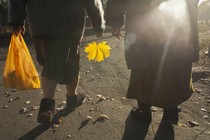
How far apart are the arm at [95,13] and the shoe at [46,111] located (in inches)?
37.1

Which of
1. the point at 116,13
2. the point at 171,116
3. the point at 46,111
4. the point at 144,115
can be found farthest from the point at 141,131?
the point at 116,13

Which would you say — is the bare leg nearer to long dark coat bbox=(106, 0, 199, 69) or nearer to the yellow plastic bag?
the yellow plastic bag

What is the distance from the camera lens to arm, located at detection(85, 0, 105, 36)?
371 centimetres

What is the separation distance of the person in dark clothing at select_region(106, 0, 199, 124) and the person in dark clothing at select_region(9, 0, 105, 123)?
0.34 m

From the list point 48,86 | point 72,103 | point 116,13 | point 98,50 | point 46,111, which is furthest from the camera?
point 98,50

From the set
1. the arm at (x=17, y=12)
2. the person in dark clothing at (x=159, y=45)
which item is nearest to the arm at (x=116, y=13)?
the person in dark clothing at (x=159, y=45)

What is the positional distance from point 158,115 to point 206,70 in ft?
7.15

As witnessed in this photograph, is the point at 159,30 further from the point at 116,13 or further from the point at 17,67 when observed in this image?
the point at 17,67

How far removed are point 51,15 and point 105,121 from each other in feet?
4.18

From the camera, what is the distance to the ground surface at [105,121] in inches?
138

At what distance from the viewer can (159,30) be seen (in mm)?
3340

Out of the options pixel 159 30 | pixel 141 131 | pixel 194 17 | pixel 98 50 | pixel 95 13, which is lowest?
pixel 141 131

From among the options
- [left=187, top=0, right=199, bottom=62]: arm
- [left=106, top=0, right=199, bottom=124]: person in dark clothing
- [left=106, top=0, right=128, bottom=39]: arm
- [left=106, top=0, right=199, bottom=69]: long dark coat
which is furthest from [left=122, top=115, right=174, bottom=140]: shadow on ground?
[left=106, top=0, right=128, bottom=39]: arm

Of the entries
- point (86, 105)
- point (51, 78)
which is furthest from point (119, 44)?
point (51, 78)
